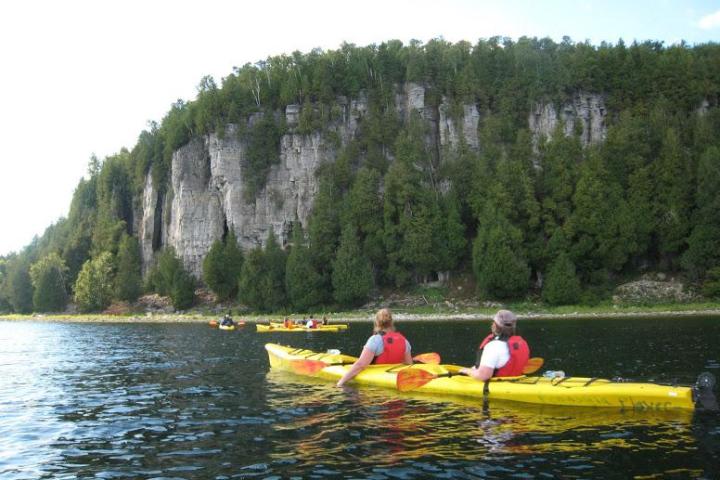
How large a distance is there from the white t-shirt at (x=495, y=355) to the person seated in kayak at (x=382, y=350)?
250 centimetres

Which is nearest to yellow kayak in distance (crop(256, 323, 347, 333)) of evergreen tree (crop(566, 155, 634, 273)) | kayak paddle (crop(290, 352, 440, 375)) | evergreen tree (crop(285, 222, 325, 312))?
evergreen tree (crop(285, 222, 325, 312))

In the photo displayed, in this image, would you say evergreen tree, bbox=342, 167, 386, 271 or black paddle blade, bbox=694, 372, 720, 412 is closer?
black paddle blade, bbox=694, 372, 720, 412

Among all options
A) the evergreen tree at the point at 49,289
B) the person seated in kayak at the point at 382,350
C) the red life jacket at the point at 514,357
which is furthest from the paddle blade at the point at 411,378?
the evergreen tree at the point at 49,289

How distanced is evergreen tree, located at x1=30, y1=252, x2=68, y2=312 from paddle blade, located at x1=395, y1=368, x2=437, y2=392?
89.5 metres

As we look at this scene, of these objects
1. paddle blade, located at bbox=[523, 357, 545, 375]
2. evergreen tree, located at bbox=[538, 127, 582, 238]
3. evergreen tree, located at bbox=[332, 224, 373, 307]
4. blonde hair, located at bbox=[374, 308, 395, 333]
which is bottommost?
paddle blade, located at bbox=[523, 357, 545, 375]

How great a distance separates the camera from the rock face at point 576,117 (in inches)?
3103

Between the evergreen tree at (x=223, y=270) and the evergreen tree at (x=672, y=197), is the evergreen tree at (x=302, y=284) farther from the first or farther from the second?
the evergreen tree at (x=672, y=197)

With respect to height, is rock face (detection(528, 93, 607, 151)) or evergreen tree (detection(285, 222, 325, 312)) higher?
rock face (detection(528, 93, 607, 151))

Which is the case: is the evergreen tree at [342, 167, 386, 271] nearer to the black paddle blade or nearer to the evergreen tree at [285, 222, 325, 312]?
the evergreen tree at [285, 222, 325, 312]

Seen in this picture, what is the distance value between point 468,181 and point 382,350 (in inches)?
2284

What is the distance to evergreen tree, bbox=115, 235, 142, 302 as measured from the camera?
275ft

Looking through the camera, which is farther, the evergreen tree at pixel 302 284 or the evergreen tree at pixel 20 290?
the evergreen tree at pixel 20 290

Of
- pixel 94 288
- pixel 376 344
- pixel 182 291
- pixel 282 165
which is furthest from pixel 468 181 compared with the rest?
pixel 376 344

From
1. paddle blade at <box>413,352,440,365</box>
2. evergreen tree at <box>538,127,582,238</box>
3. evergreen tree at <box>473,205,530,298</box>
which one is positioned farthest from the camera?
evergreen tree at <box>538,127,582,238</box>
